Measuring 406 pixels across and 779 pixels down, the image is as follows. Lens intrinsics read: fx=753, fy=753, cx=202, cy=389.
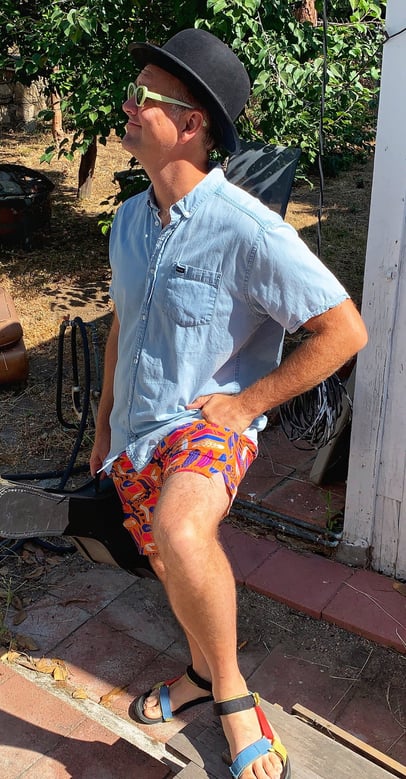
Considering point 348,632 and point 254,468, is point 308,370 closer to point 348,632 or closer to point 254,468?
point 348,632

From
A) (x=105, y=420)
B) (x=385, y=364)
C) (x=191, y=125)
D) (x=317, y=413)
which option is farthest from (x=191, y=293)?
(x=317, y=413)

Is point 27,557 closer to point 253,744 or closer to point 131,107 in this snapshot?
point 253,744

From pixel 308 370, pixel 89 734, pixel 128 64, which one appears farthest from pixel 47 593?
pixel 128 64

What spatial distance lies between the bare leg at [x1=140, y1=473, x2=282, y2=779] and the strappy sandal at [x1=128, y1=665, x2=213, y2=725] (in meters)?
0.36

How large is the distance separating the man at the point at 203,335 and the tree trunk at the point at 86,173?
253 inches

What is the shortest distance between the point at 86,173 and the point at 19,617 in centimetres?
705

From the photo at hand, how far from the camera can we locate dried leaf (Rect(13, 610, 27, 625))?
2.91 meters

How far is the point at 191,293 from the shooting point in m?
1.99

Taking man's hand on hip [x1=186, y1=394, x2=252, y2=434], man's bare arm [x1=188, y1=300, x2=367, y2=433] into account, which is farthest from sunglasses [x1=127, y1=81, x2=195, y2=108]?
man's hand on hip [x1=186, y1=394, x2=252, y2=434]

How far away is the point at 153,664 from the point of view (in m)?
2.69

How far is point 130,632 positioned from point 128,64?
11.8ft

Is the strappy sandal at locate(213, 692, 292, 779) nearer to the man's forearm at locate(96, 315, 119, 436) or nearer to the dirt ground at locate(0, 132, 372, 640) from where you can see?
the man's forearm at locate(96, 315, 119, 436)

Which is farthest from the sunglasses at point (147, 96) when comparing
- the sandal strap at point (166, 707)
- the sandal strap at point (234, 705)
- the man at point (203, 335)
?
the sandal strap at point (166, 707)

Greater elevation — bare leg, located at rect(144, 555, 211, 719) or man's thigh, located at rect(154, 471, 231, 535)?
man's thigh, located at rect(154, 471, 231, 535)
